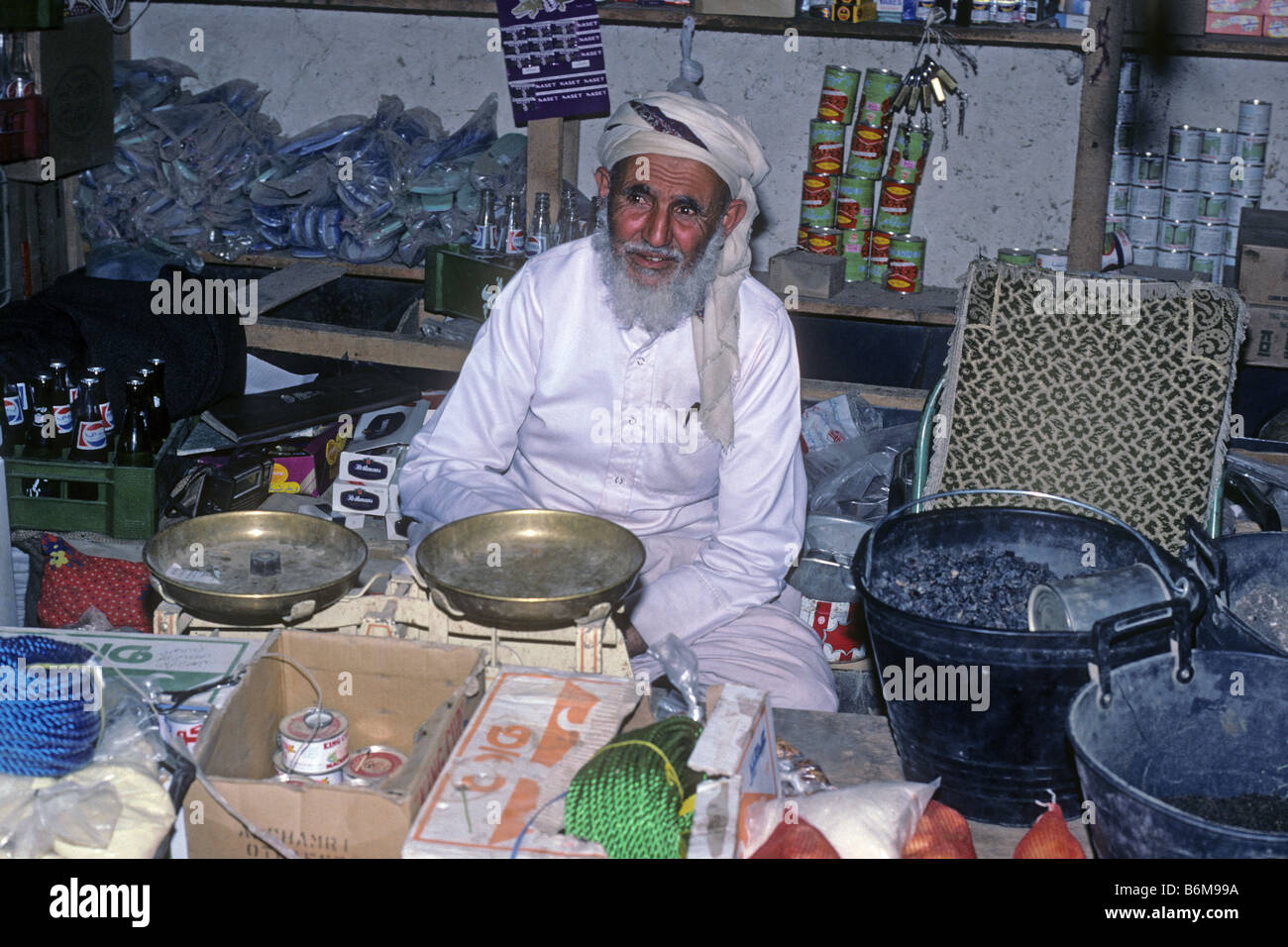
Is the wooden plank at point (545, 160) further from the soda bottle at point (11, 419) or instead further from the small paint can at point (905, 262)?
the soda bottle at point (11, 419)

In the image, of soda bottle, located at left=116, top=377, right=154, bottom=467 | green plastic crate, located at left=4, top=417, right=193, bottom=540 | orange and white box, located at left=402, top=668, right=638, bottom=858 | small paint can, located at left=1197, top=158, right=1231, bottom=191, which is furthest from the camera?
small paint can, located at left=1197, top=158, right=1231, bottom=191

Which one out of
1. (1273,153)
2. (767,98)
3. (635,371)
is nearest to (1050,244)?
(1273,153)

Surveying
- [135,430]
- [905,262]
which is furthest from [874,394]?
[135,430]

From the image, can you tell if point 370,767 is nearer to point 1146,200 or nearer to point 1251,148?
point 1146,200

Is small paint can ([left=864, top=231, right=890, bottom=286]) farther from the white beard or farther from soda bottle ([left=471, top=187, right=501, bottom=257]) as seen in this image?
the white beard

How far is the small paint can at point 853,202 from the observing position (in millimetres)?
4902

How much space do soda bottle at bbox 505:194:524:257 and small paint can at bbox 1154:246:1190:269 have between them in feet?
7.86

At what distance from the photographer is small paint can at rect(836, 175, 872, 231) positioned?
16.1ft

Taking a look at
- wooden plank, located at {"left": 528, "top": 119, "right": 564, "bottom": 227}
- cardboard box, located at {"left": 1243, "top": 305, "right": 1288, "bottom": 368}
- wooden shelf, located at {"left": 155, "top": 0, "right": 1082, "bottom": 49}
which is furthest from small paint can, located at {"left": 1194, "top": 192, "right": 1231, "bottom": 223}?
wooden plank, located at {"left": 528, "top": 119, "right": 564, "bottom": 227}

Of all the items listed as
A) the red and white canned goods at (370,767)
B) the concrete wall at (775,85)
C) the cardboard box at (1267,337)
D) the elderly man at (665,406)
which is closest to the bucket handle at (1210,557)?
the elderly man at (665,406)
